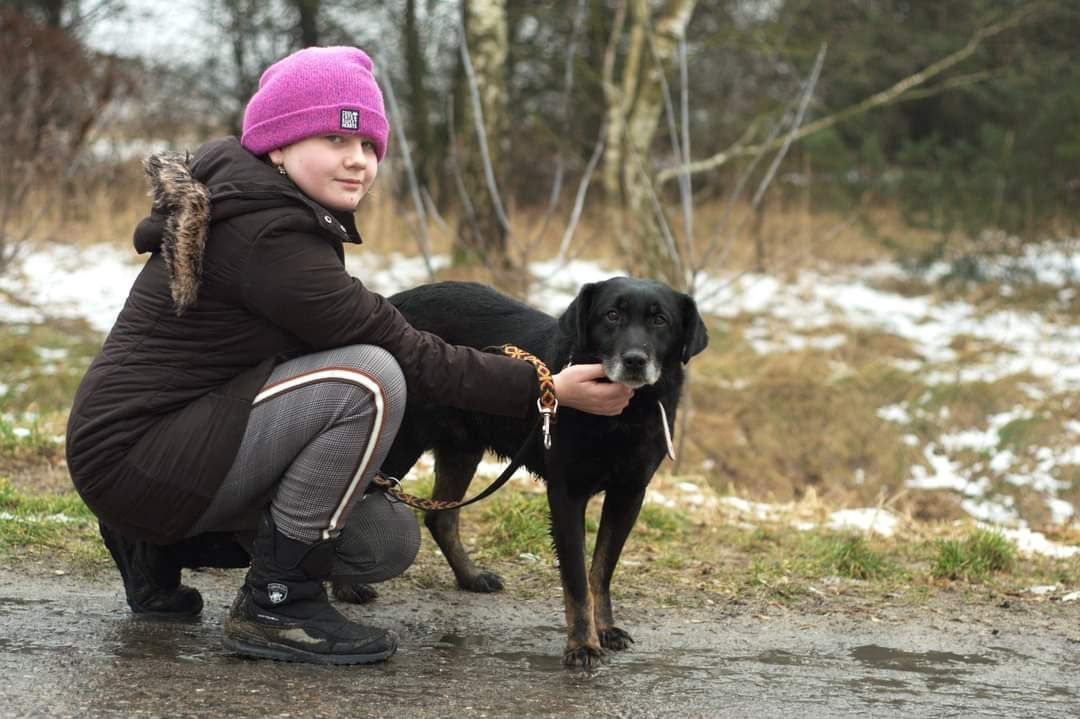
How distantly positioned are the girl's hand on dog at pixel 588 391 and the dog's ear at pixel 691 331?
32 cm

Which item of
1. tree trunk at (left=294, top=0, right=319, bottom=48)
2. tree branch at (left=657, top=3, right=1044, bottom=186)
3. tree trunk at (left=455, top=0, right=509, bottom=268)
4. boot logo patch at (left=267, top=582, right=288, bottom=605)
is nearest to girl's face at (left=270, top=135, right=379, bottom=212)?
boot logo patch at (left=267, top=582, right=288, bottom=605)

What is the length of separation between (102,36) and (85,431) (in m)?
16.0

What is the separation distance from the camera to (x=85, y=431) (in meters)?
2.98

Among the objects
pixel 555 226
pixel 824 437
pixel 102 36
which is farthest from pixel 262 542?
pixel 102 36

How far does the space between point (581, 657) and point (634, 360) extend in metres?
0.87

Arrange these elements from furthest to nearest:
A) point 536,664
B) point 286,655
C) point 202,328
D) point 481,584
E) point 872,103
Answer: point 872,103 → point 481,584 → point 536,664 → point 286,655 → point 202,328

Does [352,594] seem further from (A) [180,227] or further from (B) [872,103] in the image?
(B) [872,103]

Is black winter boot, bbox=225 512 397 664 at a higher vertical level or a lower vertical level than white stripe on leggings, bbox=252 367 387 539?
lower

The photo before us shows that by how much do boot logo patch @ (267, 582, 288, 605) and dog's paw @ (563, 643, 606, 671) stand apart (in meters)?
0.83

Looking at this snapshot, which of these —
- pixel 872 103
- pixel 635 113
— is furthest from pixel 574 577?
pixel 872 103

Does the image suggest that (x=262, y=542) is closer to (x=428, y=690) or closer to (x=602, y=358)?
(x=428, y=690)

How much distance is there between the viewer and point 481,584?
4.19 m

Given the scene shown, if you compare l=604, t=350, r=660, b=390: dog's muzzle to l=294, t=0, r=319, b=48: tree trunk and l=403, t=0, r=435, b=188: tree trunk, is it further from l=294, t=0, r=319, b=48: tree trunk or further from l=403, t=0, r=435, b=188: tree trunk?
l=294, t=0, r=319, b=48: tree trunk

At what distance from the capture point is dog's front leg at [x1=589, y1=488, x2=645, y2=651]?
11.7ft
